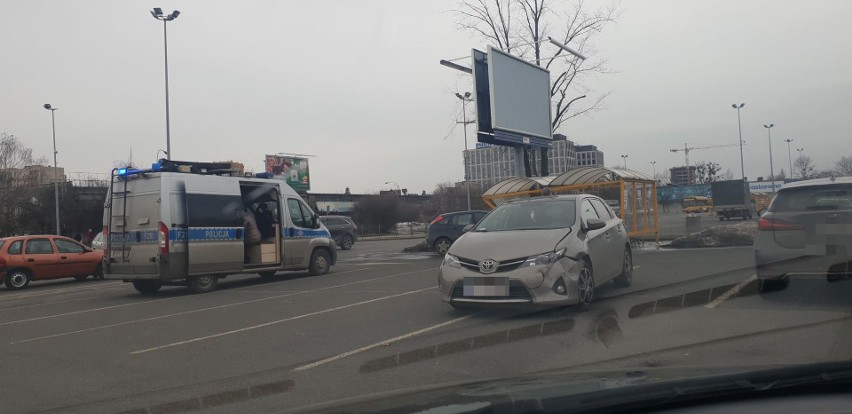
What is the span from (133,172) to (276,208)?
3256 millimetres

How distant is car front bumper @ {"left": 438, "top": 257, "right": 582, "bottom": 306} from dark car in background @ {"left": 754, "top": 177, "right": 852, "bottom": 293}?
2660 millimetres

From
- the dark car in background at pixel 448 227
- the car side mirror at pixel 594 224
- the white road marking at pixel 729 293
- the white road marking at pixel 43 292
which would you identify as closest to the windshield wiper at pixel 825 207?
the white road marking at pixel 729 293

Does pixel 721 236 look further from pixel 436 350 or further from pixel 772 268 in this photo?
pixel 436 350

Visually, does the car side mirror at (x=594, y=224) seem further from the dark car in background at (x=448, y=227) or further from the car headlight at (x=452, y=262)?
the dark car in background at (x=448, y=227)

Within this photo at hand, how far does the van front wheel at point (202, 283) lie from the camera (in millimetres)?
13422

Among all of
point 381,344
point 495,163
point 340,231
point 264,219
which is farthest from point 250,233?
point 495,163

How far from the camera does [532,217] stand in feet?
30.2

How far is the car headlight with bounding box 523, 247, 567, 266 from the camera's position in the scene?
25.6ft

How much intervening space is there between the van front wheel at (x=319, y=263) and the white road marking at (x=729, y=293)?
9684mm

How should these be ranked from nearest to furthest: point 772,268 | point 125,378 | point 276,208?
point 125,378, point 772,268, point 276,208

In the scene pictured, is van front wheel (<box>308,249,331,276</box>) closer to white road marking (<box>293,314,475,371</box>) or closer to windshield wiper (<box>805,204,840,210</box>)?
white road marking (<box>293,314,475,371</box>)

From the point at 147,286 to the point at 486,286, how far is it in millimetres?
9312

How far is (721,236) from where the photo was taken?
59.0 feet

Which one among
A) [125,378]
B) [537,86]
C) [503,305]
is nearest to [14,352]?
[125,378]
